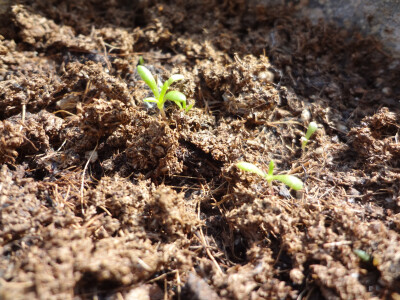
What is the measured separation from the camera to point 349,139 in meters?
1.94

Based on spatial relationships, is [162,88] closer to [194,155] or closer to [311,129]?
[194,155]

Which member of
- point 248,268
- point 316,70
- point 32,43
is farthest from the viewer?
point 316,70

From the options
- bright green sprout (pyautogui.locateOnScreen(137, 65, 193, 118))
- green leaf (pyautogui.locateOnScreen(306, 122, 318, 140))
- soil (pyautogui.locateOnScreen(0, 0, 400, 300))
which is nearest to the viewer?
soil (pyautogui.locateOnScreen(0, 0, 400, 300))

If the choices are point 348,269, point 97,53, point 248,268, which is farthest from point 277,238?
point 97,53

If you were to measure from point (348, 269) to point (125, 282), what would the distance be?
0.96 m

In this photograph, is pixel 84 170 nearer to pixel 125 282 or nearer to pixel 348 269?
pixel 125 282

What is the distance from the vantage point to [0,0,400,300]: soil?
1.32m

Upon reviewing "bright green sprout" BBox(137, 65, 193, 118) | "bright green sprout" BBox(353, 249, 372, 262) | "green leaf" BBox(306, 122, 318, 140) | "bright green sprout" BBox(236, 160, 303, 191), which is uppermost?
"bright green sprout" BBox(137, 65, 193, 118)

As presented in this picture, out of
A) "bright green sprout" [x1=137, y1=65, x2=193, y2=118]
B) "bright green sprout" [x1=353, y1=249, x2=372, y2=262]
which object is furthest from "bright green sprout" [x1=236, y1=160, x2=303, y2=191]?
"bright green sprout" [x1=137, y1=65, x2=193, y2=118]

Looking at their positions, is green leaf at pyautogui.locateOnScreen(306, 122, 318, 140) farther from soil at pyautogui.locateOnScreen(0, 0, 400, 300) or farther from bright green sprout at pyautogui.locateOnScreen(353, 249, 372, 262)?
bright green sprout at pyautogui.locateOnScreen(353, 249, 372, 262)

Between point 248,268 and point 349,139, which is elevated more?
point 349,139

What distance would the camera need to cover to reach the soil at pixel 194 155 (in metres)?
1.32

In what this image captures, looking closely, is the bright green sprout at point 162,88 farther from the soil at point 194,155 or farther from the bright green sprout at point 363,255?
the bright green sprout at point 363,255

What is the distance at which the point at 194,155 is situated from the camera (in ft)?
5.80
